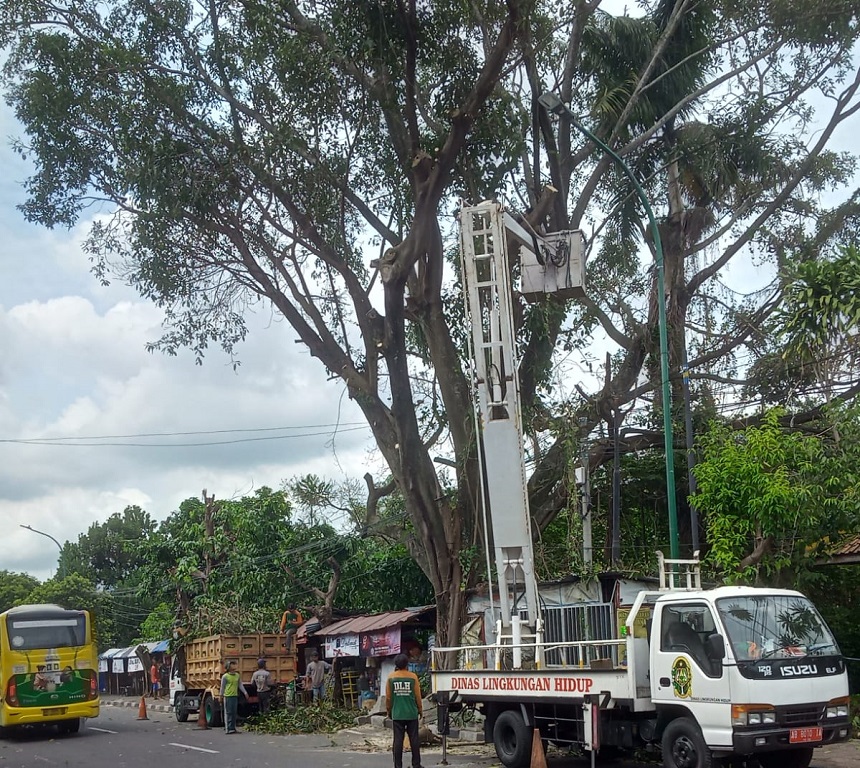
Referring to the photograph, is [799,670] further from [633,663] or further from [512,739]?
[512,739]

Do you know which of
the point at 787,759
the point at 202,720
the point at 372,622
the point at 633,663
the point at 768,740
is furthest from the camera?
the point at 372,622

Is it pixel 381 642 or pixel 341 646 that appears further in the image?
pixel 341 646

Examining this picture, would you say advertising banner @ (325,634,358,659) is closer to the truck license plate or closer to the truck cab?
the truck cab

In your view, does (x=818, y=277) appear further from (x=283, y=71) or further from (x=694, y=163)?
(x=283, y=71)

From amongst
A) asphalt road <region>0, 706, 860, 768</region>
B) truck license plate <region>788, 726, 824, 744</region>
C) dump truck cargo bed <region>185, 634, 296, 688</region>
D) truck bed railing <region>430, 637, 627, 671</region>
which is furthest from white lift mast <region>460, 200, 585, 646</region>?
dump truck cargo bed <region>185, 634, 296, 688</region>

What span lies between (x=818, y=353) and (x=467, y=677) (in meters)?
8.00

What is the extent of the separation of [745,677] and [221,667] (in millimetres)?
15480

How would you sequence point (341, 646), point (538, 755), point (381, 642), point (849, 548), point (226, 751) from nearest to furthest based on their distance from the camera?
1. point (538, 755)
2. point (226, 751)
3. point (849, 548)
4. point (381, 642)
5. point (341, 646)

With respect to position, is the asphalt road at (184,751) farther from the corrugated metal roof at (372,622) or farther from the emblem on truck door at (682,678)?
the emblem on truck door at (682,678)

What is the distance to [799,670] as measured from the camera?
10438mm

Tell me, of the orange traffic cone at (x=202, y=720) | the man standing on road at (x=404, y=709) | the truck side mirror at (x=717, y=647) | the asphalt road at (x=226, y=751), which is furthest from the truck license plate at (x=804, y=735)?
the orange traffic cone at (x=202, y=720)

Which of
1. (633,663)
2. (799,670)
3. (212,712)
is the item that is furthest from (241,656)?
(799,670)

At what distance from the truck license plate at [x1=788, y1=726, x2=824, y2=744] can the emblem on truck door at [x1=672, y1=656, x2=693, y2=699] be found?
107 cm

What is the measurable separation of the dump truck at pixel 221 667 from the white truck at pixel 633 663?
9.18 meters
